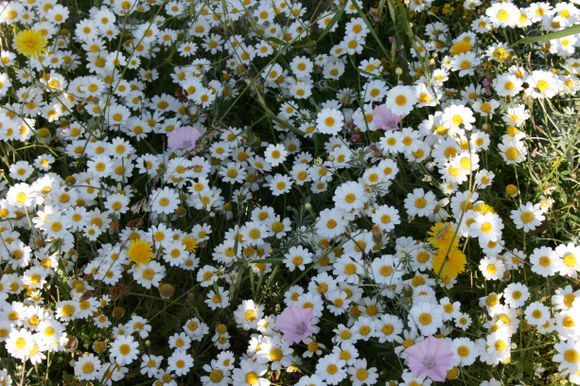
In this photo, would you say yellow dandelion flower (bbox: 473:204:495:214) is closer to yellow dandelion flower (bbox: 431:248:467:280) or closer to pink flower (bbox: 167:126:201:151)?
yellow dandelion flower (bbox: 431:248:467:280)

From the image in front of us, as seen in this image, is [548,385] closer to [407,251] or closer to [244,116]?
[407,251]

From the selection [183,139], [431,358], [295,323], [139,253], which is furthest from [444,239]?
[183,139]

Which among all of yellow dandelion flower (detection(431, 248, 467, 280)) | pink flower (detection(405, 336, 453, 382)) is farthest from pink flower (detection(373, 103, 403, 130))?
pink flower (detection(405, 336, 453, 382))

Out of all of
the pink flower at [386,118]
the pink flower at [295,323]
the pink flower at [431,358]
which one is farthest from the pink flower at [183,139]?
the pink flower at [431,358]

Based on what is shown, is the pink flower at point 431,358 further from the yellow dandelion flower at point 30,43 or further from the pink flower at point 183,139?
the yellow dandelion flower at point 30,43

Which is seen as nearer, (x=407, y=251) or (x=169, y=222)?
(x=407, y=251)

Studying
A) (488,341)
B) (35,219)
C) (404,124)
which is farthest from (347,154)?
(35,219)

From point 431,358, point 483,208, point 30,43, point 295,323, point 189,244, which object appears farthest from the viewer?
point 30,43

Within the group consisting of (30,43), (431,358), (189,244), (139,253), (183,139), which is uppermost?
(30,43)

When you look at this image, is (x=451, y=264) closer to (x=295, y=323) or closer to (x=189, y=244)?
(x=295, y=323)
